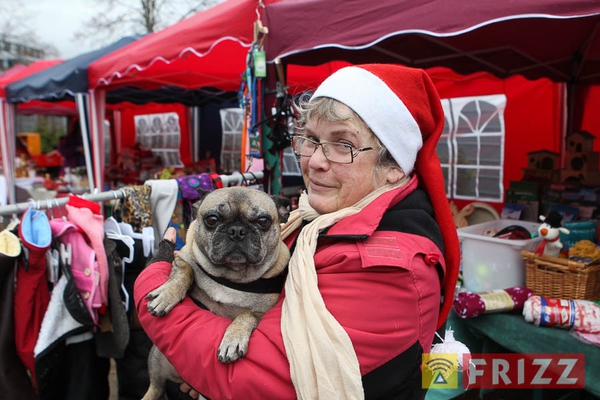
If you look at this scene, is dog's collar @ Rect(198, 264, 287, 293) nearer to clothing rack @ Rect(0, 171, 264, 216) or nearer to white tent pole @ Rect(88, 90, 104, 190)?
clothing rack @ Rect(0, 171, 264, 216)

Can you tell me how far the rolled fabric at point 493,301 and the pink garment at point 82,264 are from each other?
2380 mm

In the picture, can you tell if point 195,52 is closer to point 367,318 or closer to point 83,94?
point 83,94

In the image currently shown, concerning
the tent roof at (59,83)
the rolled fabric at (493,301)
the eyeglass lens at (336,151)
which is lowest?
the rolled fabric at (493,301)

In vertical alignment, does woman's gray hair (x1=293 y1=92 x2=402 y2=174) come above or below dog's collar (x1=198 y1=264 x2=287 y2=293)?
above

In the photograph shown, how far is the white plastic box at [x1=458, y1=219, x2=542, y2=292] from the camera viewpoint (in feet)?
9.85

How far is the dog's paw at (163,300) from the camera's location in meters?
1.46

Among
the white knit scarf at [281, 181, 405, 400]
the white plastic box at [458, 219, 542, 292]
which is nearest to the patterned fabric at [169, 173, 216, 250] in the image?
the white knit scarf at [281, 181, 405, 400]

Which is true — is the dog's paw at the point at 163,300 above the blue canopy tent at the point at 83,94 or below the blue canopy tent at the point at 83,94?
below

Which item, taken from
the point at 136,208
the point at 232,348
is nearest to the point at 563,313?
the point at 232,348

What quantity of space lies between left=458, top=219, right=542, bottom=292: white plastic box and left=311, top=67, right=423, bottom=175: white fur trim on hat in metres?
1.93

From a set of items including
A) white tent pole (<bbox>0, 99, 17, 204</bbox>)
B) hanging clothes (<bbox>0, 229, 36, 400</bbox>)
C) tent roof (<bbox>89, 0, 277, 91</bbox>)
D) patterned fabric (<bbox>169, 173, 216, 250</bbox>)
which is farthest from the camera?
white tent pole (<bbox>0, 99, 17, 204</bbox>)

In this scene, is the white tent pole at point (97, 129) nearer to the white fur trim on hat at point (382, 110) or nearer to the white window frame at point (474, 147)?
the white window frame at point (474, 147)

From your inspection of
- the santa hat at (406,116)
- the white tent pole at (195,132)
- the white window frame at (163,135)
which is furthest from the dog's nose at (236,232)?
the white window frame at (163,135)

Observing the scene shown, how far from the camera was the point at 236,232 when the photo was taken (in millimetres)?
1670
